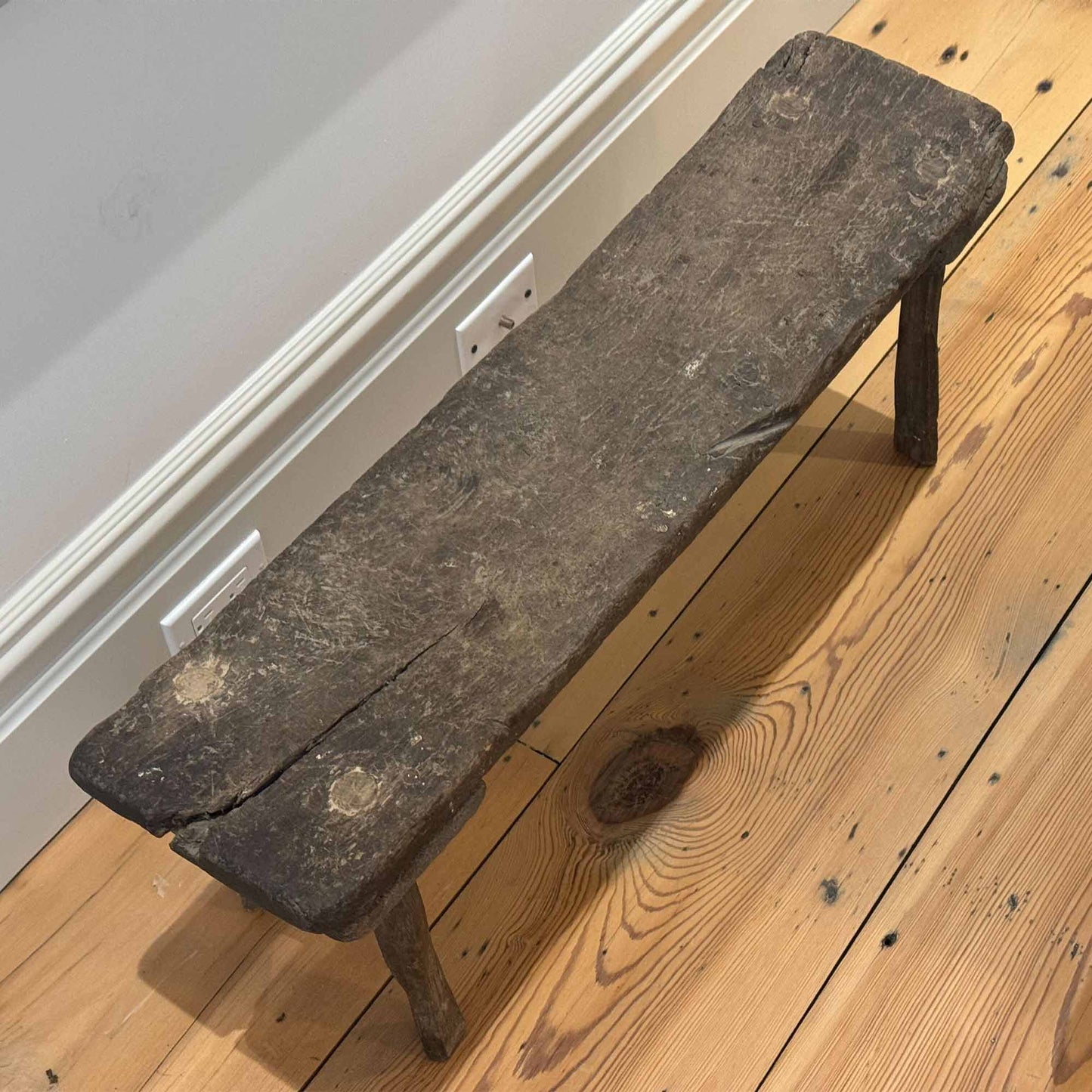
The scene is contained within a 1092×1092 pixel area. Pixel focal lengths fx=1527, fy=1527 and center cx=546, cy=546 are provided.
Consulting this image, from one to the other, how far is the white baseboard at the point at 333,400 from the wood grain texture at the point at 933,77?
347 mm

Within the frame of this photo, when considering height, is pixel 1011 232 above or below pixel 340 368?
below

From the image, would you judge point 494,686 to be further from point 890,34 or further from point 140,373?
point 890,34

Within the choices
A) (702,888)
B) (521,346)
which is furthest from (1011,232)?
(702,888)

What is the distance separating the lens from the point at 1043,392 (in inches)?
72.4

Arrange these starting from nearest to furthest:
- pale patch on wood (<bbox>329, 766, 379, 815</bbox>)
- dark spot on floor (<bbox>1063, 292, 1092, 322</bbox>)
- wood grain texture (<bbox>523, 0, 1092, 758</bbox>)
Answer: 1. pale patch on wood (<bbox>329, 766, 379, 815</bbox>)
2. wood grain texture (<bbox>523, 0, 1092, 758</bbox>)
3. dark spot on floor (<bbox>1063, 292, 1092, 322</bbox>)

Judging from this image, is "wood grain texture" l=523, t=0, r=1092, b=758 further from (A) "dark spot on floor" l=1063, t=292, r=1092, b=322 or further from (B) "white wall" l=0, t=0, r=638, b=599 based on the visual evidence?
(B) "white wall" l=0, t=0, r=638, b=599

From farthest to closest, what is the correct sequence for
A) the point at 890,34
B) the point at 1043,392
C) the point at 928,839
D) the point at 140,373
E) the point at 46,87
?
the point at 890,34 < the point at 1043,392 < the point at 928,839 < the point at 140,373 < the point at 46,87

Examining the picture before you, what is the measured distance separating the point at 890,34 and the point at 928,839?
1277 mm

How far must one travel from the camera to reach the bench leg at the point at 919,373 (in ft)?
5.33

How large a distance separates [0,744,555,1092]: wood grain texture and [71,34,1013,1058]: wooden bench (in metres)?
0.13

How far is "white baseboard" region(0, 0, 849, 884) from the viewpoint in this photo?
4.82 ft

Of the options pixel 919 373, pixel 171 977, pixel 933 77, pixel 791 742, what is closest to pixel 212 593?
pixel 171 977

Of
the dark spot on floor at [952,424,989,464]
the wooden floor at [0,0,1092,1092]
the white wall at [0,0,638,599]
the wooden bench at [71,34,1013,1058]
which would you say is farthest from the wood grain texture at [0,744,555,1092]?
the dark spot on floor at [952,424,989,464]

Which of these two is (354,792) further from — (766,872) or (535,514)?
(766,872)
